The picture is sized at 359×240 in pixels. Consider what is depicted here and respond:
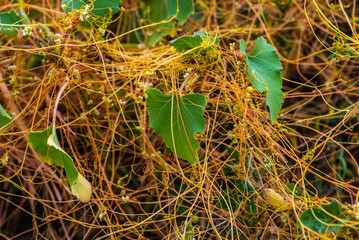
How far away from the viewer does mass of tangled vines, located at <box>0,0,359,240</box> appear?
933mm

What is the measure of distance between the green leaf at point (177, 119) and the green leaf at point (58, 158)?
0.25 meters

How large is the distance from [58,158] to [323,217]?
2.40ft

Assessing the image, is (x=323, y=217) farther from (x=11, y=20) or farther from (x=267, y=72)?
(x=11, y=20)

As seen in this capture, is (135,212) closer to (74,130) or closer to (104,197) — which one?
(104,197)

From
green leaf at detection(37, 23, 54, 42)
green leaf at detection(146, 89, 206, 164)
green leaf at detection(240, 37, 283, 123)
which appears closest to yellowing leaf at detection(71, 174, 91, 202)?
green leaf at detection(146, 89, 206, 164)

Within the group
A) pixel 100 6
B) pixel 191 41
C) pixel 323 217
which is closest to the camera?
pixel 323 217

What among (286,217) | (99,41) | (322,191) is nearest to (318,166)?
(322,191)

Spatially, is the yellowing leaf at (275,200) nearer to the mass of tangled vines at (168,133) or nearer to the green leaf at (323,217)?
the mass of tangled vines at (168,133)

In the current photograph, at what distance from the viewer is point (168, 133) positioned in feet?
3.06

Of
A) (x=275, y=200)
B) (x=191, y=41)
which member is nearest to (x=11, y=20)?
(x=191, y=41)

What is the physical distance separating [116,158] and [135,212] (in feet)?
0.69

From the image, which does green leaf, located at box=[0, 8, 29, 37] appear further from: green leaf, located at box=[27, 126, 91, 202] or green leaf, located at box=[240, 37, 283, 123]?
green leaf, located at box=[240, 37, 283, 123]

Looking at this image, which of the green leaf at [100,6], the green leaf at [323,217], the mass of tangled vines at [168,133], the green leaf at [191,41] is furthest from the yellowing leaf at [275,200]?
the green leaf at [100,6]

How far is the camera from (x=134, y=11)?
4.82 ft
